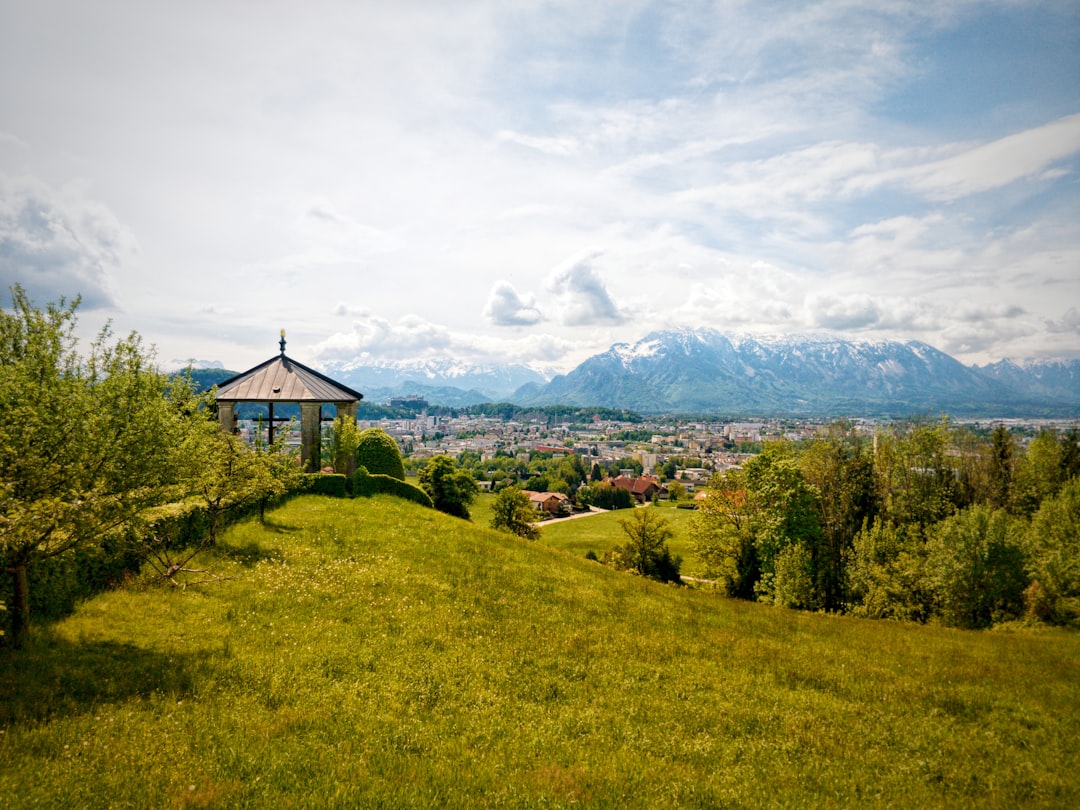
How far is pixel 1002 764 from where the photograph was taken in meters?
11.4

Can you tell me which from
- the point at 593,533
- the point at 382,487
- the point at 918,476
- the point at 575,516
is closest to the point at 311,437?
the point at 382,487

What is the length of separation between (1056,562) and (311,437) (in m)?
50.3

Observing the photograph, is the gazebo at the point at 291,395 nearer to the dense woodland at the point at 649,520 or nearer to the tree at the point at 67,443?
the dense woodland at the point at 649,520

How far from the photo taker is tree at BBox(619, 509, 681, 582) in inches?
2085

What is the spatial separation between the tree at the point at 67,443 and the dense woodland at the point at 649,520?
0.14ft

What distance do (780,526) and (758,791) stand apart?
31.9m

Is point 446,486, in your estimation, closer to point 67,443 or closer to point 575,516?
point 67,443

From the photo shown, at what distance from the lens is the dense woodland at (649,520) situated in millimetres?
11773

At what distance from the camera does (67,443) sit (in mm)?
11836

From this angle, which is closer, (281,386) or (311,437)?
(281,386)

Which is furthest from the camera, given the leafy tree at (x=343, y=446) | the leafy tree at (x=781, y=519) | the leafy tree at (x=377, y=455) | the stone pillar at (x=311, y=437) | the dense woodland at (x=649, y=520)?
the leafy tree at (x=781, y=519)

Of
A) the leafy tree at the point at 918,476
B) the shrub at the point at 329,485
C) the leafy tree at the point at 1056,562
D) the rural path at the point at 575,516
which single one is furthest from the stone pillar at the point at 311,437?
the rural path at the point at 575,516

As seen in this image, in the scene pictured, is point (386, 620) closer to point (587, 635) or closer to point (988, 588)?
point (587, 635)

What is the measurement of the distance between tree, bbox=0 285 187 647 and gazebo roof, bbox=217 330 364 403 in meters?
18.3
